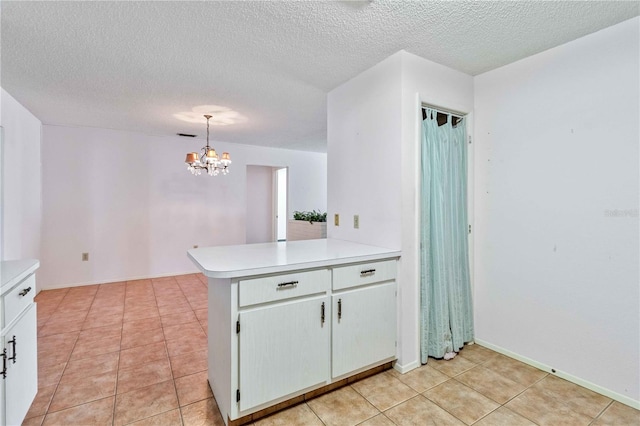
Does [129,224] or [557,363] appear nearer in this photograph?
[557,363]

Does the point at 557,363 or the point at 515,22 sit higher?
the point at 515,22

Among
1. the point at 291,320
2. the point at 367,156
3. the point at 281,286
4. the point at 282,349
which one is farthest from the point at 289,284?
the point at 367,156

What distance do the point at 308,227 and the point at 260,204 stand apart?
344cm

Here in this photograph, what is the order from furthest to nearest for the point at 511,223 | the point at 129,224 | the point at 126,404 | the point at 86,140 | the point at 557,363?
the point at 129,224 → the point at 86,140 → the point at 511,223 → the point at 557,363 → the point at 126,404

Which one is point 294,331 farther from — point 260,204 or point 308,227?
point 260,204

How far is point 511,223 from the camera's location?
96.0 inches

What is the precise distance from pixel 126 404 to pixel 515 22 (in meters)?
3.28

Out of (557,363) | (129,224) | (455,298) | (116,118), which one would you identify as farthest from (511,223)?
(129,224)

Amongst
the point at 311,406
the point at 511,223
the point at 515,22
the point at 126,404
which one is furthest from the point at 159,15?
the point at 511,223

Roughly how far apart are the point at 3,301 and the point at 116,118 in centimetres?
339

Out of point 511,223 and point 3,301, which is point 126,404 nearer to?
point 3,301

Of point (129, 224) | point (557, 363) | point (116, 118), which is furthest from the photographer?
point (129, 224)

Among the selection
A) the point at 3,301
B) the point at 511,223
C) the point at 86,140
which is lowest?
the point at 3,301

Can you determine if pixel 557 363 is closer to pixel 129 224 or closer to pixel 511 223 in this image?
pixel 511 223
